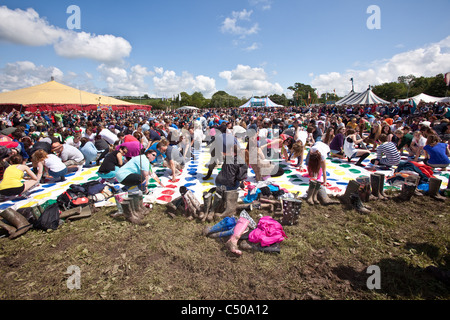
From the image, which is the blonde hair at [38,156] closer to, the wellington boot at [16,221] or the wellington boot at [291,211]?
the wellington boot at [16,221]

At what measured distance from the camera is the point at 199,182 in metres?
6.30

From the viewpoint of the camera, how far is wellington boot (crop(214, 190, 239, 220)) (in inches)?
165

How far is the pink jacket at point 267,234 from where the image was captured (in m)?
3.27

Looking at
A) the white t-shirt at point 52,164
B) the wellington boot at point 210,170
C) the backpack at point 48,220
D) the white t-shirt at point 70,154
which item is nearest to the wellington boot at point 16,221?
the backpack at point 48,220

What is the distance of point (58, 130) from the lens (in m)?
9.67

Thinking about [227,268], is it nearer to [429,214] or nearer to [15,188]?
[429,214]

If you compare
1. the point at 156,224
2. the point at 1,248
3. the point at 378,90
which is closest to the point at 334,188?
the point at 156,224

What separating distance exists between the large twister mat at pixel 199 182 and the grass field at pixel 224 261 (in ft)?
3.97

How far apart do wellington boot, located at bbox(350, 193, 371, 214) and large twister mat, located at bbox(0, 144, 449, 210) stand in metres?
0.69

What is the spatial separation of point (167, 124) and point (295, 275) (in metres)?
9.42

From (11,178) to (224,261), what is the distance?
18.3 feet

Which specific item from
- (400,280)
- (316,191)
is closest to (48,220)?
(316,191)

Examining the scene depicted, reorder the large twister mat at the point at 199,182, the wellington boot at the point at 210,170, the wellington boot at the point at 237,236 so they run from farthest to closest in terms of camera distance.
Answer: the wellington boot at the point at 210,170 → the large twister mat at the point at 199,182 → the wellington boot at the point at 237,236

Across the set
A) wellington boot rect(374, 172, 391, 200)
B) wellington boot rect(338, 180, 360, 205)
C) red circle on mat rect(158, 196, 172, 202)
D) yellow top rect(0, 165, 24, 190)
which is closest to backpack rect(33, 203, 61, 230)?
yellow top rect(0, 165, 24, 190)
